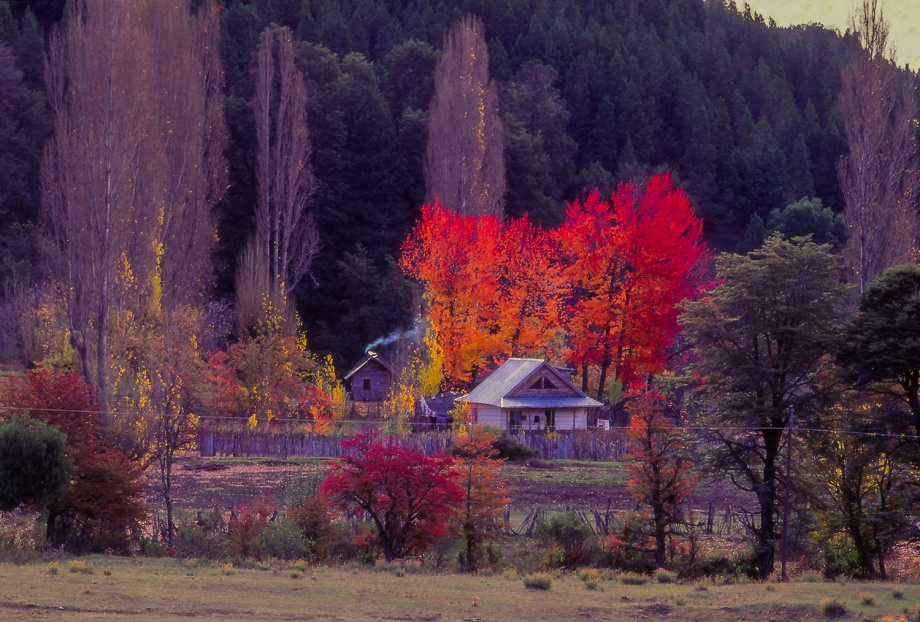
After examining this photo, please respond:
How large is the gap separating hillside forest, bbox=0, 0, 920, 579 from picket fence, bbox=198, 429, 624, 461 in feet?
5.64

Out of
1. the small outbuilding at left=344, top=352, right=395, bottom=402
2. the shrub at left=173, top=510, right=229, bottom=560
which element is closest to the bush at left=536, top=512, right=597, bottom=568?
the shrub at left=173, top=510, right=229, bottom=560

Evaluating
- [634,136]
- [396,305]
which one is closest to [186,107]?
[396,305]

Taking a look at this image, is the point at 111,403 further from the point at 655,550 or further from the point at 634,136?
the point at 634,136

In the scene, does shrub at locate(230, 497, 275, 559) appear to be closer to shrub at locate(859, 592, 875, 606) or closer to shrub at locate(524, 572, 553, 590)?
shrub at locate(524, 572, 553, 590)

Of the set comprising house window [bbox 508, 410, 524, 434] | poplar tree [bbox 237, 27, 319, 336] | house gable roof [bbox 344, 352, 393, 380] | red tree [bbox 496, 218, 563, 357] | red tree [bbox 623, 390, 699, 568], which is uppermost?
poplar tree [bbox 237, 27, 319, 336]

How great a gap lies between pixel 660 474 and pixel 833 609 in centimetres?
859

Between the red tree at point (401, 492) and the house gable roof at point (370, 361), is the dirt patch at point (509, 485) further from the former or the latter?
the house gable roof at point (370, 361)

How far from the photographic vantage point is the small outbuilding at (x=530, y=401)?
4831 centimetres

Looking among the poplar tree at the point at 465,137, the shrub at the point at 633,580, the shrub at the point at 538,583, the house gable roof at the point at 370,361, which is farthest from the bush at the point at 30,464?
the poplar tree at the point at 465,137

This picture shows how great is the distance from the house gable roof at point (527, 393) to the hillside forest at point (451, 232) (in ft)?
10.1

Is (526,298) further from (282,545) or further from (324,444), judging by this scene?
(282,545)

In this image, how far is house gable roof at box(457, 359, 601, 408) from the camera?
48.2 meters

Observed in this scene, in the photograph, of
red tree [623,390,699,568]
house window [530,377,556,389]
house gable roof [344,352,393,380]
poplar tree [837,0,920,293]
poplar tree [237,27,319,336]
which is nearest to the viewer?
red tree [623,390,699,568]

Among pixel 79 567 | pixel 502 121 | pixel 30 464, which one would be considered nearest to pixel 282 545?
pixel 79 567
